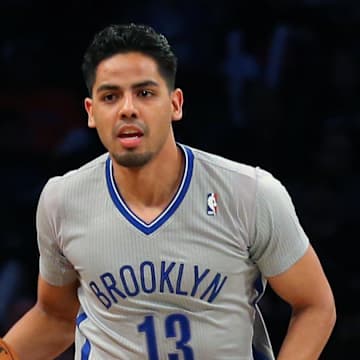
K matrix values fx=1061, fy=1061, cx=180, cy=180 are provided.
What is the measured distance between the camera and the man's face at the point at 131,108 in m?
2.28

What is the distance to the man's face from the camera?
2.28 meters

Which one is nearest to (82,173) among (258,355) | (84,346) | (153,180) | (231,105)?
(153,180)

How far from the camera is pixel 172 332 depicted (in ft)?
7.88

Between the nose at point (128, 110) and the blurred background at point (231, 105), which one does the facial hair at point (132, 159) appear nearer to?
the nose at point (128, 110)

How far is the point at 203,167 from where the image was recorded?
2453mm

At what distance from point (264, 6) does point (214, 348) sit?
6.83 feet

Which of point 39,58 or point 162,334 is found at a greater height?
point 39,58

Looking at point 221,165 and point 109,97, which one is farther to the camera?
point 221,165

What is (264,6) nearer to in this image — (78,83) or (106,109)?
(78,83)

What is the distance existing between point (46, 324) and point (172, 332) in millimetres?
430

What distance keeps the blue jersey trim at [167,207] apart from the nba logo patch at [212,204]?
0.19 feet

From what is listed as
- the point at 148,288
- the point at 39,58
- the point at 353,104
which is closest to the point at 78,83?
the point at 39,58

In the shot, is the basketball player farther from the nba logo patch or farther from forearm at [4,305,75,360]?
forearm at [4,305,75,360]

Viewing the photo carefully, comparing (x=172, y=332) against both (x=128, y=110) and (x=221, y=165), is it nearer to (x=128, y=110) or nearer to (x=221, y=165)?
(x=221, y=165)
